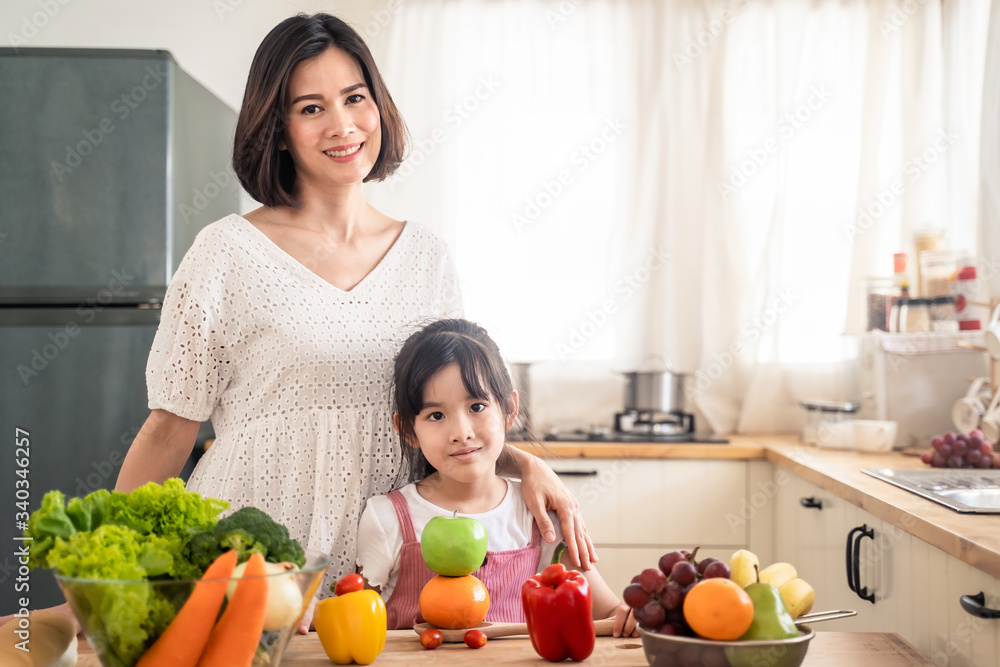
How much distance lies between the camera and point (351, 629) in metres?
0.86

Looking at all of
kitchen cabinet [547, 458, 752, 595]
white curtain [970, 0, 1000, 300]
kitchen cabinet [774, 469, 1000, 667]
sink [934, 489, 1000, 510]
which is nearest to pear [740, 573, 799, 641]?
kitchen cabinet [774, 469, 1000, 667]

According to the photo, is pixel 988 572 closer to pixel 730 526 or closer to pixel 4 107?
pixel 730 526

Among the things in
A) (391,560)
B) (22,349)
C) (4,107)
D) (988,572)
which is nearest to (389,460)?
(391,560)

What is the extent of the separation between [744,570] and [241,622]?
0.50m

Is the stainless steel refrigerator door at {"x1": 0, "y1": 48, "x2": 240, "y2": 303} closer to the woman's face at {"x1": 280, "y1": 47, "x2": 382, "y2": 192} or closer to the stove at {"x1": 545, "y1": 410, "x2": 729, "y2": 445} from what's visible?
the woman's face at {"x1": 280, "y1": 47, "x2": 382, "y2": 192}

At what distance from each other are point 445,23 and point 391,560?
217 cm

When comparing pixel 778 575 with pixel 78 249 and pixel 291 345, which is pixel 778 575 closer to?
pixel 291 345

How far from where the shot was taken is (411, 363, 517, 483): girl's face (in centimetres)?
125

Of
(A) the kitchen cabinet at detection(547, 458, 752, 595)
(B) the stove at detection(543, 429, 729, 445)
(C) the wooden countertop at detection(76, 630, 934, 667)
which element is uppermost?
(B) the stove at detection(543, 429, 729, 445)

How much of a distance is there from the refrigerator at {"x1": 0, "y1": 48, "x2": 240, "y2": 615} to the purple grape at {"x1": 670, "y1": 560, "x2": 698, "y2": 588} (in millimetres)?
1730

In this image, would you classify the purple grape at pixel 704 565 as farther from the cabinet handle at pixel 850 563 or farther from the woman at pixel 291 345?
the cabinet handle at pixel 850 563

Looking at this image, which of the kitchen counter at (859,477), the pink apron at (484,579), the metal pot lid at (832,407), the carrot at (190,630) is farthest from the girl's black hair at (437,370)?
the metal pot lid at (832,407)

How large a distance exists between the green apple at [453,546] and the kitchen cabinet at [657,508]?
1486 millimetres

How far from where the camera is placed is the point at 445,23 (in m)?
2.88
